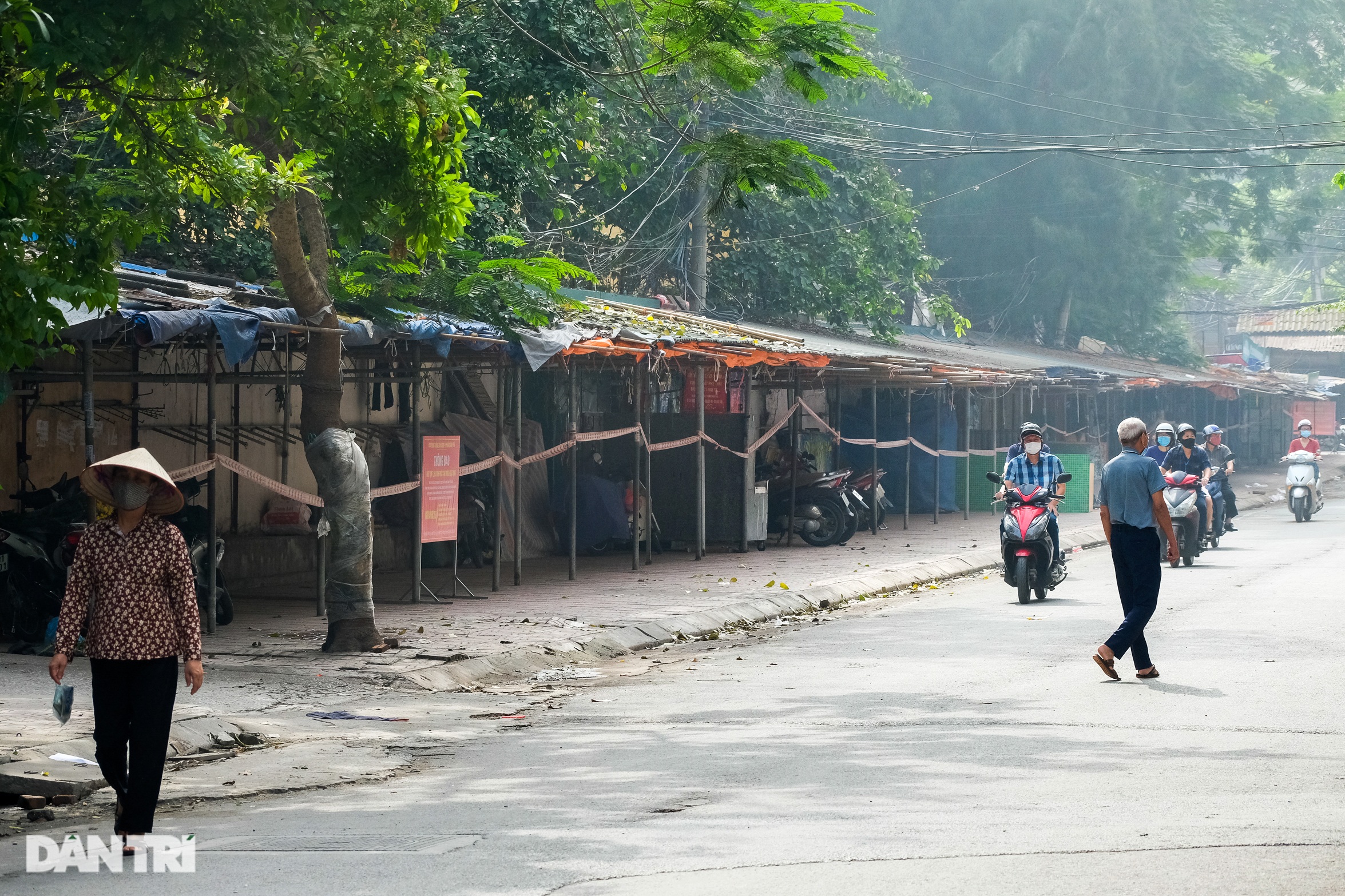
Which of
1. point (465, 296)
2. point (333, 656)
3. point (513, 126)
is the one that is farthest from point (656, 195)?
point (333, 656)

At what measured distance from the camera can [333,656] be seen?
449 inches

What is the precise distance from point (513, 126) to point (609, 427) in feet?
16.2

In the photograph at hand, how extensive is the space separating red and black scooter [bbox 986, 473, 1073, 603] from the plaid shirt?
0.25 ft

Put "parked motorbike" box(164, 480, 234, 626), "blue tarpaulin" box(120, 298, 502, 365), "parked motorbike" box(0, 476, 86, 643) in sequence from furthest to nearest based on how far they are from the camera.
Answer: "parked motorbike" box(164, 480, 234, 626), "parked motorbike" box(0, 476, 86, 643), "blue tarpaulin" box(120, 298, 502, 365)

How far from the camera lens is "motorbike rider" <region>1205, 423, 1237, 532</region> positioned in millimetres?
22156

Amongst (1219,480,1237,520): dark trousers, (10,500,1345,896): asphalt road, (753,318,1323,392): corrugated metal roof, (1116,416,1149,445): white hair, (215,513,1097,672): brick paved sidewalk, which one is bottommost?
(215,513,1097,672): brick paved sidewalk

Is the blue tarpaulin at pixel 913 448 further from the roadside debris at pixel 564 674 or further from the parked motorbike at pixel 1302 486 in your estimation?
the roadside debris at pixel 564 674

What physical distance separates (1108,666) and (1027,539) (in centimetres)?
517

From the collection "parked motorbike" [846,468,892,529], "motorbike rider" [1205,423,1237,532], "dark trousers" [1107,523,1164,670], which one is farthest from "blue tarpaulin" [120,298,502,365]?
"motorbike rider" [1205,423,1237,532]

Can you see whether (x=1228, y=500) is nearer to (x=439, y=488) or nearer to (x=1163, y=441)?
(x=1163, y=441)

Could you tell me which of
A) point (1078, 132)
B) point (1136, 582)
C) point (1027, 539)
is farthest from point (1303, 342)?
point (1136, 582)

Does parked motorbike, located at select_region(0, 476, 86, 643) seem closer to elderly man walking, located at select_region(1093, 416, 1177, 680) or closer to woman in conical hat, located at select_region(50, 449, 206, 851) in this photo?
woman in conical hat, located at select_region(50, 449, 206, 851)

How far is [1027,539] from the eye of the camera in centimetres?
1523

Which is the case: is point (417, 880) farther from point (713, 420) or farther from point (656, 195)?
point (656, 195)
